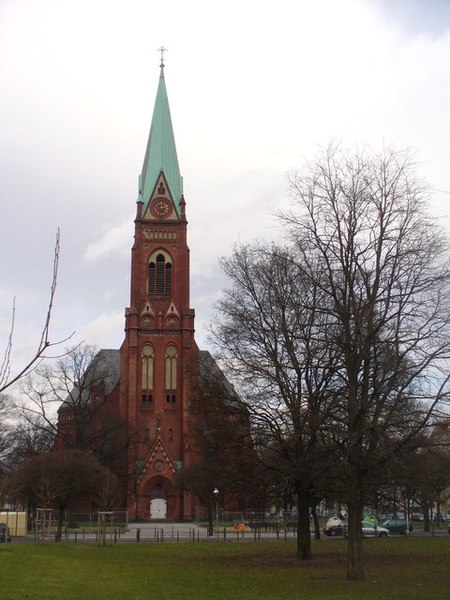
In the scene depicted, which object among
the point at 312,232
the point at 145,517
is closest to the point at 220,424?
the point at 312,232

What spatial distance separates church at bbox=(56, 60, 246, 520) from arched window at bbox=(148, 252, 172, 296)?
10 cm

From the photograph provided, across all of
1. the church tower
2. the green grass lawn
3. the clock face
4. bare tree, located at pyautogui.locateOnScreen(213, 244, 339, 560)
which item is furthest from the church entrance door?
bare tree, located at pyautogui.locateOnScreen(213, 244, 339, 560)

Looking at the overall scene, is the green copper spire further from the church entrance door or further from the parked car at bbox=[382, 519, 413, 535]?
the parked car at bbox=[382, 519, 413, 535]

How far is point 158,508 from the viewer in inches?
2680

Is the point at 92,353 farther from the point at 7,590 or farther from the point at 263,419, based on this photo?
the point at 7,590

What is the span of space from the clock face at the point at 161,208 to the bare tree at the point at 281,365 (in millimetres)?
50385

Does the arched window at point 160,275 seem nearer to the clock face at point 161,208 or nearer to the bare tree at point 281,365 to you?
the clock face at point 161,208

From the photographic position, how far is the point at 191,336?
74.0 meters

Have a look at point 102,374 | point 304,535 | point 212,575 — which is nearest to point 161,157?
point 102,374

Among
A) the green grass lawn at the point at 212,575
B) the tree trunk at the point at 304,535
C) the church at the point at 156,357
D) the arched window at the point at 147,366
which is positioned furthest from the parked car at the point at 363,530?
the arched window at the point at 147,366

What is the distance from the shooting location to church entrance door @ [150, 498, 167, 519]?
222ft

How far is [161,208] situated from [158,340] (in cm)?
1446

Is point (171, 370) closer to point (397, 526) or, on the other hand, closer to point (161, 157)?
point (161, 157)

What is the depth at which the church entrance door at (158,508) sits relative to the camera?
6756 centimetres
